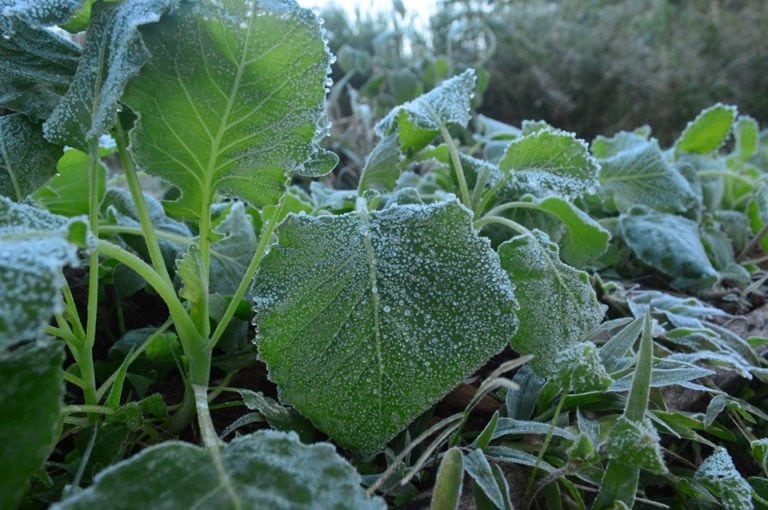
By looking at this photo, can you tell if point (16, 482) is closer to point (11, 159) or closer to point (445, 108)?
point (11, 159)

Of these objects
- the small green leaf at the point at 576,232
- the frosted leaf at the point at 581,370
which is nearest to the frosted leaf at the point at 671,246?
the small green leaf at the point at 576,232

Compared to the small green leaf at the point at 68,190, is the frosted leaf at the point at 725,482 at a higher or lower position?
lower

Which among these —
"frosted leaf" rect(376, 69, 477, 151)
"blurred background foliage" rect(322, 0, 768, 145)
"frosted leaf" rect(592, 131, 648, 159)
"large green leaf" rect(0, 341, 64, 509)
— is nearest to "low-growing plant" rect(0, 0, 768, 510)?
"large green leaf" rect(0, 341, 64, 509)

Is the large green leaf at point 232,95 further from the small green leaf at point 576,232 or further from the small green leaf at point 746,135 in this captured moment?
the small green leaf at point 746,135

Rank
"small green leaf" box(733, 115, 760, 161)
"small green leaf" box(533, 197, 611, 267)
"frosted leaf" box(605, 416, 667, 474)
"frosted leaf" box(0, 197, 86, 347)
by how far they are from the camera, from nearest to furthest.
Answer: "frosted leaf" box(0, 197, 86, 347) → "frosted leaf" box(605, 416, 667, 474) → "small green leaf" box(533, 197, 611, 267) → "small green leaf" box(733, 115, 760, 161)

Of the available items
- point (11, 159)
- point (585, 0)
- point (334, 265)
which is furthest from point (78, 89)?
point (585, 0)

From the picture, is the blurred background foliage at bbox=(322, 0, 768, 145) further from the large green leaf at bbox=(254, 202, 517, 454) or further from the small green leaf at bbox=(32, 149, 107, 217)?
the large green leaf at bbox=(254, 202, 517, 454)
